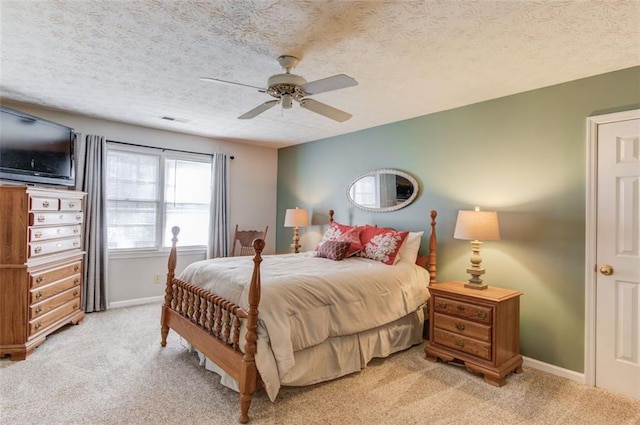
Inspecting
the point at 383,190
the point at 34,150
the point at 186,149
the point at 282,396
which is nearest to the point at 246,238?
the point at 186,149

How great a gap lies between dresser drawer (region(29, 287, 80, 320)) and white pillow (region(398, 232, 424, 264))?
3.48 meters

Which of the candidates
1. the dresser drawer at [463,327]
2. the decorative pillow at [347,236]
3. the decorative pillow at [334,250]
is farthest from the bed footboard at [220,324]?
the dresser drawer at [463,327]

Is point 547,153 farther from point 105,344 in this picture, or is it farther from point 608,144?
point 105,344

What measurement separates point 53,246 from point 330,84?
316 cm

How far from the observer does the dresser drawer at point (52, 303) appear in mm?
3078

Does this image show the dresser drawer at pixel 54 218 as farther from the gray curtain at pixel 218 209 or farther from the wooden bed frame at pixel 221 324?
the gray curtain at pixel 218 209

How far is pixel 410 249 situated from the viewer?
144 inches

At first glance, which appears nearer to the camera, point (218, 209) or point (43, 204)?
point (43, 204)

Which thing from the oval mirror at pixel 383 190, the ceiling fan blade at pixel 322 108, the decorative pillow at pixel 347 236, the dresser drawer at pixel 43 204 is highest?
the ceiling fan blade at pixel 322 108

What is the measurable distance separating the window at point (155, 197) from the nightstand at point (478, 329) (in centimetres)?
366

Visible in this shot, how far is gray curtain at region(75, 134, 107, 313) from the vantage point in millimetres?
4176

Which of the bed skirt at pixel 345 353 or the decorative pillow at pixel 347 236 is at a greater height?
the decorative pillow at pixel 347 236

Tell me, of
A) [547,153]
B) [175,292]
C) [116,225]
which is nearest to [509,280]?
[547,153]

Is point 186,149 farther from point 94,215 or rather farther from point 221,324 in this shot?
point 221,324
